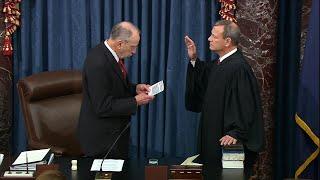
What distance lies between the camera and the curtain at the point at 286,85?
17.2 ft

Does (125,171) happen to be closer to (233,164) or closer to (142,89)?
(233,164)

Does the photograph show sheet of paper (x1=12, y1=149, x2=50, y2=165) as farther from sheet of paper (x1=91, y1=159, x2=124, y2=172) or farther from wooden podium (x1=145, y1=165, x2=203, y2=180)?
wooden podium (x1=145, y1=165, x2=203, y2=180)

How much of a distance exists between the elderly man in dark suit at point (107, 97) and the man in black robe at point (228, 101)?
0.49 metres

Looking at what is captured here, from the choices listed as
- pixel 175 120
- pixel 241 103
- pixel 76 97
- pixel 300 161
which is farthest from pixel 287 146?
pixel 76 97

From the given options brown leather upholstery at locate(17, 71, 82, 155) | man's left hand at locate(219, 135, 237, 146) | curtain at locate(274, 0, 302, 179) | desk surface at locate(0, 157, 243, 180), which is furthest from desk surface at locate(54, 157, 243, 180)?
curtain at locate(274, 0, 302, 179)

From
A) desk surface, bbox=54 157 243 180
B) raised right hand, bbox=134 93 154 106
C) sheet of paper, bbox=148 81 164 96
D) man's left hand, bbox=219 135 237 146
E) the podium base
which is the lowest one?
Answer: desk surface, bbox=54 157 243 180

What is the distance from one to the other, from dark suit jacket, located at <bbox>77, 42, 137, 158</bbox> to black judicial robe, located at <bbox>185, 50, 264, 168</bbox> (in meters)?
0.59

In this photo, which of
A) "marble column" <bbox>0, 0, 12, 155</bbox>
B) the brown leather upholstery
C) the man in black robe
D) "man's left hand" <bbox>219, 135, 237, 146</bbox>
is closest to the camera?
"man's left hand" <bbox>219, 135, 237, 146</bbox>

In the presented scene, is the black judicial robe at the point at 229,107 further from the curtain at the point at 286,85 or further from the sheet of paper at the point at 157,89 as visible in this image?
the curtain at the point at 286,85

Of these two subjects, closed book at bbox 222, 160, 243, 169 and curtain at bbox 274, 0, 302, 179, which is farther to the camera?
curtain at bbox 274, 0, 302, 179

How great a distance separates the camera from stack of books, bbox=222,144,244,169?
3.69 meters

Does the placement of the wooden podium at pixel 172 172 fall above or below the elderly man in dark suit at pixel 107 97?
below

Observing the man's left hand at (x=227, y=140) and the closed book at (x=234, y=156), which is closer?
the closed book at (x=234, y=156)

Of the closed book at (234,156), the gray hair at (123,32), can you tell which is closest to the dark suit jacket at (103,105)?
the gray hair at (123,32)
